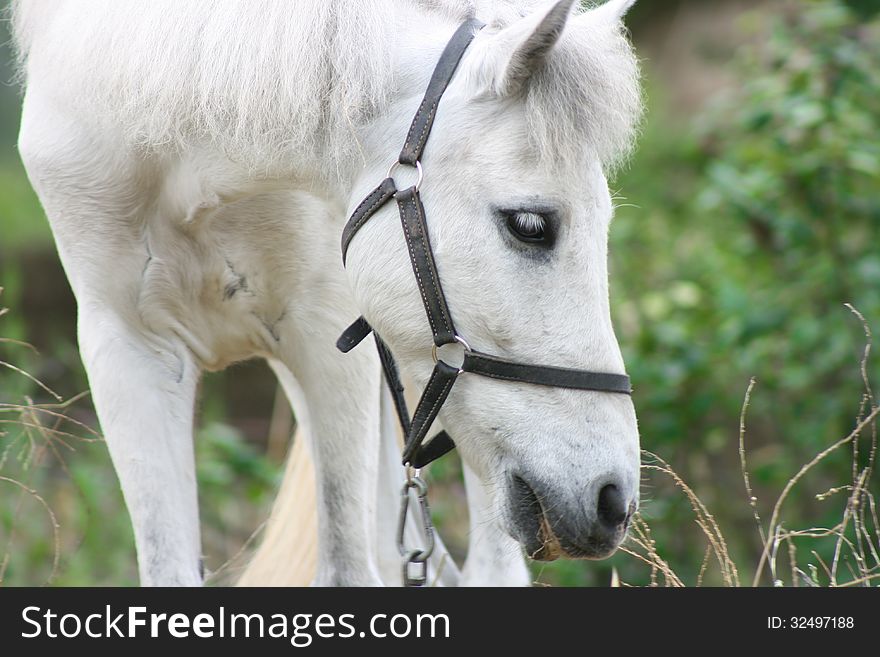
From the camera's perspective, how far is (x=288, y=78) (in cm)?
173

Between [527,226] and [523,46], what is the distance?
28 cm

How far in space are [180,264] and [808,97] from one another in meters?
2.18

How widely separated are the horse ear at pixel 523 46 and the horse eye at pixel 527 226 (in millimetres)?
202

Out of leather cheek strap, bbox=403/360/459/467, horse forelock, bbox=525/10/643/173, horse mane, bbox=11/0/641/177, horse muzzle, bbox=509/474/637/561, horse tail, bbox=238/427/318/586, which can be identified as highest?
horse mane, bbox=11/0/641/177

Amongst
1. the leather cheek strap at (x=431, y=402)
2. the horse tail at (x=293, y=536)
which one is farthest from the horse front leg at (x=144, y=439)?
the horse tail at (x=293, y=536)

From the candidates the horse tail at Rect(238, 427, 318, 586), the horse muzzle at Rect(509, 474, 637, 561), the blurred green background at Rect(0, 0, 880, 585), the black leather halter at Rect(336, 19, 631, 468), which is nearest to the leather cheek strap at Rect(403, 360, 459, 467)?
the black leather halter at Rect(336, 19, 631, 468)

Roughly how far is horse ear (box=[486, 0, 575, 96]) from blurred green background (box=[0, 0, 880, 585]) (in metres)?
1.63

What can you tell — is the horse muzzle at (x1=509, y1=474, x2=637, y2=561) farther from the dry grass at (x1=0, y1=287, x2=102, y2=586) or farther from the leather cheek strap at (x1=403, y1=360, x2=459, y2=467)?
the dry grass at (x1=0, y1=287, x2=102, y2=586)

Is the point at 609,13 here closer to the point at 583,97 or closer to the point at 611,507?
the point at 583,97

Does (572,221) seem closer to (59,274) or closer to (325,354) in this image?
(325,354)

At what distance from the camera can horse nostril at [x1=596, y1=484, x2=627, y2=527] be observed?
1.61 m

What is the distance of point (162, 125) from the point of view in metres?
1.84

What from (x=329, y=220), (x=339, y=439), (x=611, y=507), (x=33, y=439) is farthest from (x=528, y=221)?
(x=33, y=439)

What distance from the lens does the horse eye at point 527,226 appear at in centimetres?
161
